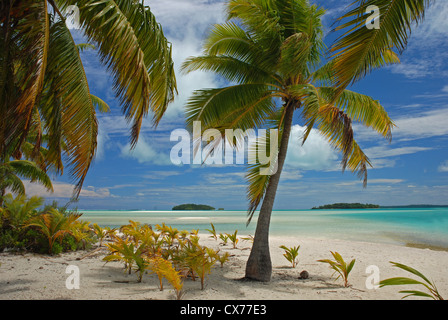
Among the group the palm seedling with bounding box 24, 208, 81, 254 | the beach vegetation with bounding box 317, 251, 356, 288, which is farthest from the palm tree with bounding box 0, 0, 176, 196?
the beach vegetation with bounding box 317, 251, 356, 288

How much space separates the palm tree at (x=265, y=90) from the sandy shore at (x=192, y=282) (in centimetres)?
90

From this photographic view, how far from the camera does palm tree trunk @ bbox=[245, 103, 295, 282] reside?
721 cm

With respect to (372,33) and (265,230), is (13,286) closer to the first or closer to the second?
(265,230)

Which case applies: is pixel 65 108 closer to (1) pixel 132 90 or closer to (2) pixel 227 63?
(1) pixel 132 90

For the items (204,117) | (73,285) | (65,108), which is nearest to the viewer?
(65,108)

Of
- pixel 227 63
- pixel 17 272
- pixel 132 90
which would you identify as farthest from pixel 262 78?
pixel 17 272

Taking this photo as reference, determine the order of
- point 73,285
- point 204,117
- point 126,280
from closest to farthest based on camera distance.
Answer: point 73,285, point 126,280, point 204,117

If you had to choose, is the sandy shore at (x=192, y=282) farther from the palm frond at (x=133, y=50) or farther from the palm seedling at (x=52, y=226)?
the palm frond at (x=133, y=50)

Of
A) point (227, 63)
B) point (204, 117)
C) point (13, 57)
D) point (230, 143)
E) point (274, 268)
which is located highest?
point (227, 63)

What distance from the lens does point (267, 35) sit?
7.27 m

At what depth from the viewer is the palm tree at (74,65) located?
14.9 feet

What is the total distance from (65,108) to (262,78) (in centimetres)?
464

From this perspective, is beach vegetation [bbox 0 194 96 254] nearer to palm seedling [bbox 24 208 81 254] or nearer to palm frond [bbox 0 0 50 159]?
palm seedling [bbox 24 208 81 254]

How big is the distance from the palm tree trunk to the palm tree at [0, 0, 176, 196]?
131 inches
